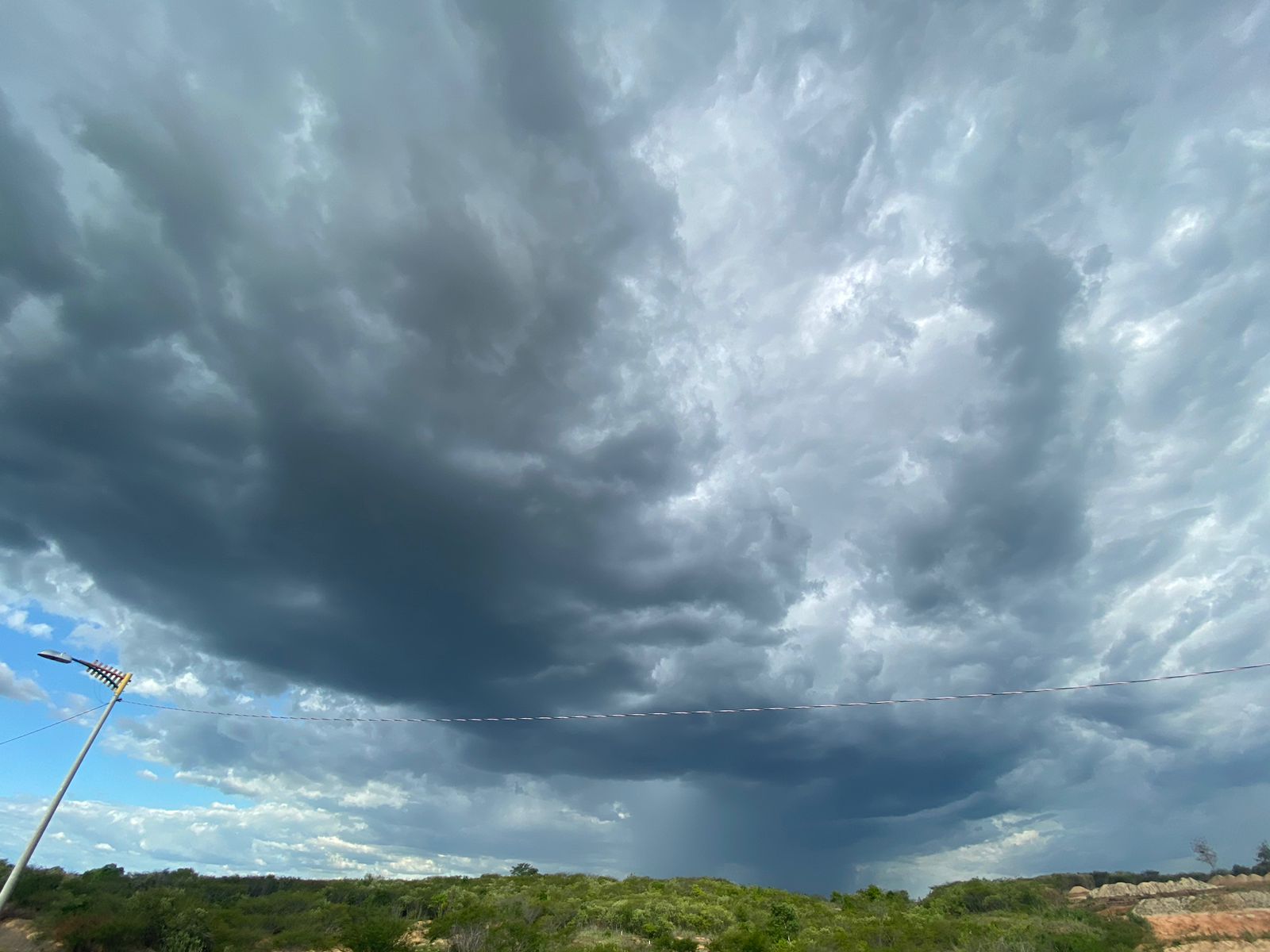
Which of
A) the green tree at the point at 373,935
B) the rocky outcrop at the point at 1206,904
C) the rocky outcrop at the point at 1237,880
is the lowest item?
the green tree at the point at 373,935

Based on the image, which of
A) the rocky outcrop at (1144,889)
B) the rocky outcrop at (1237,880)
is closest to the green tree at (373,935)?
the rocky outcrop at (1144,889)

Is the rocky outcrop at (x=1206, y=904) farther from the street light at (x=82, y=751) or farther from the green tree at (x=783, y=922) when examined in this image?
the street light at (x=82, y=751)

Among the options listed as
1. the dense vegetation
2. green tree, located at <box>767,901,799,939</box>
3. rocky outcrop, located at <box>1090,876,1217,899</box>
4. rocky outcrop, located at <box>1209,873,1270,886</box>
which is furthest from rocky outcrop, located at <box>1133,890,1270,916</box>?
green tree, located at <box>767,901,799,939</box>

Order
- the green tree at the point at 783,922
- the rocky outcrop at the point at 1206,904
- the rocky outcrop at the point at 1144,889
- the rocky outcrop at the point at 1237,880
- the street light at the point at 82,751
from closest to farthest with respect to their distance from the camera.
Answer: the street light at the point at 82,751 < the rocky outcrop at the point at 1206,904 < the green tree at the point at 783,922 < the rocky outcrop at the point at 1237,880 < the rocky outcrop at the point at 1144,889

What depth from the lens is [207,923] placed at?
29.8 metres

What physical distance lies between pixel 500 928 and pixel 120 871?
39.1 meters

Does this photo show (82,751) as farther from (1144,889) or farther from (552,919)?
(1144,889)

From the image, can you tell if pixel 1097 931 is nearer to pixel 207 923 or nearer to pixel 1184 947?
pixel 1184 947

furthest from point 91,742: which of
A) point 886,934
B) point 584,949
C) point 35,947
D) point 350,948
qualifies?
point 886,934

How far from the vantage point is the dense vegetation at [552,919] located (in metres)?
27.2

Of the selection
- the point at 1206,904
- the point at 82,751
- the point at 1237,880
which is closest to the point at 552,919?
the point at 82,751

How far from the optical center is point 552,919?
35969 millimetres

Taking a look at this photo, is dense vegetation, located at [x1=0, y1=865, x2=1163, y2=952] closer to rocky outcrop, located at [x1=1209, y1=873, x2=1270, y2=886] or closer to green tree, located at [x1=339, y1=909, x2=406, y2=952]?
green tree, located at [x1=339, y1=909, x2=406, y2=952]

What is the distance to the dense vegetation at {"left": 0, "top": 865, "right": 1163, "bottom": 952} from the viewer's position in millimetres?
27234
